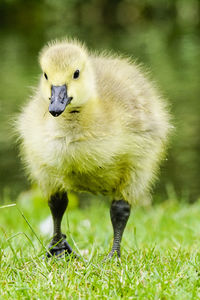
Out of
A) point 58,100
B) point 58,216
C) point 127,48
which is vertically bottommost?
point 58,216

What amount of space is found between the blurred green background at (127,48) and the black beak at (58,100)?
92 cm

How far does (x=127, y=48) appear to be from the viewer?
20500 millimetres

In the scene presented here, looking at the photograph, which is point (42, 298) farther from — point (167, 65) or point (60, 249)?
point (167, 65)

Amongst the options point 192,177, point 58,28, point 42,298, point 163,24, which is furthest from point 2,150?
point 163,24

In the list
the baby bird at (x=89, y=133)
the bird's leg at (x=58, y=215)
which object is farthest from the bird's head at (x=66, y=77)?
the bird's leg at (x=58, y=215)

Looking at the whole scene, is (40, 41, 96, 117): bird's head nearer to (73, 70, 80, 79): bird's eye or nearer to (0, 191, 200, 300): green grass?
(73, 70, 80, 79): bird's eye

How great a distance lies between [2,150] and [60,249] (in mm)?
6116

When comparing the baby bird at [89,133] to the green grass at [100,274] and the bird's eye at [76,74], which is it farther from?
the green grass at [100,274]

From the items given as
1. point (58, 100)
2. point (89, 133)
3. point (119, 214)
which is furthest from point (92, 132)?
point (119, 214)

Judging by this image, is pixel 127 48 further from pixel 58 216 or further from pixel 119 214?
pixel 119 214

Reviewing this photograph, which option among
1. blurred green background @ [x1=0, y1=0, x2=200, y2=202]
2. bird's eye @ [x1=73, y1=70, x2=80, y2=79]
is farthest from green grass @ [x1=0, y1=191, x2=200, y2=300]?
blurred green background @ [x1=0, y1=0, x2=200, y2=202]

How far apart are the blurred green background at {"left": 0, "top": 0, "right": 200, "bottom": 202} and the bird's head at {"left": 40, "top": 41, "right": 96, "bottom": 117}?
2.60 feet

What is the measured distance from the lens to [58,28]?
2789 cm

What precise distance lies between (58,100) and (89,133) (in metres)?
0.34
